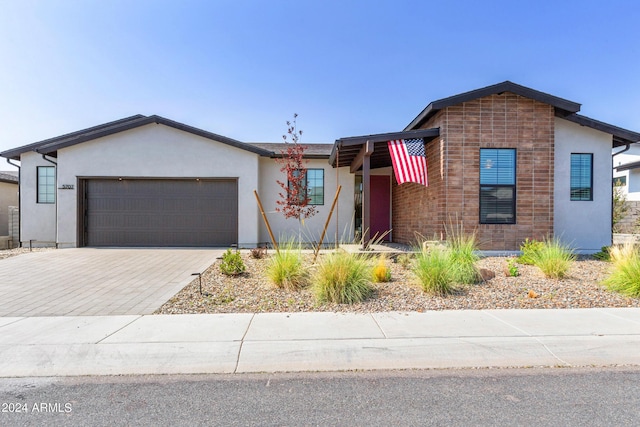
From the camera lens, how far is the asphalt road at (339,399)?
9.04 ft

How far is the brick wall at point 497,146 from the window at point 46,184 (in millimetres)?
14463

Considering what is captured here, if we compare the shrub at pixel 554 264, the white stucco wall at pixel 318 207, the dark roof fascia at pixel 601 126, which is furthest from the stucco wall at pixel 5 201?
the dark roof fascia at pixel 601 126

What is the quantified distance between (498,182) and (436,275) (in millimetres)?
5608

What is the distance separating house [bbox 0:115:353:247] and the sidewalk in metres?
7.43

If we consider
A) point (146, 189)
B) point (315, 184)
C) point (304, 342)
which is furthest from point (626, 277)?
point (146, 189)

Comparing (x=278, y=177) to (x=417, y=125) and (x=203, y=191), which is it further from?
(x=417, y=125)

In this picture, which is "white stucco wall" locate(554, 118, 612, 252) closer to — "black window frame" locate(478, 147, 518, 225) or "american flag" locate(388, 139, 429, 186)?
"black window frame" locate(478, 147, 518, 225)

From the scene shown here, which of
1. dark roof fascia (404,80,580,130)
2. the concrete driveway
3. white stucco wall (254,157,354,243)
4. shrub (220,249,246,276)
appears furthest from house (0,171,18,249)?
dark roof fascia (404,80,580,130)

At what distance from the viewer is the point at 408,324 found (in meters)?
4.71

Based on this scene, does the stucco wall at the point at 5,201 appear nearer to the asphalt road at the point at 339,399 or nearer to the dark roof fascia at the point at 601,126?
the asphalt road at the point at 339,399

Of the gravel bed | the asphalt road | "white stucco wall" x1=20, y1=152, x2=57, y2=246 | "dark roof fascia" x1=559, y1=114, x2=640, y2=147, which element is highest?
Answer: "dark roof fascia" x1=559, y1=114, x2=640, y2=147

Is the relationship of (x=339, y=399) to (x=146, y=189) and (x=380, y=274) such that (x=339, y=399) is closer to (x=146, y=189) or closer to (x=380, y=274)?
(x=380, y=274)

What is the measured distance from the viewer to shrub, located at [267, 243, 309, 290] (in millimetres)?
6445

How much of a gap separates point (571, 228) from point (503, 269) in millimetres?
5104
